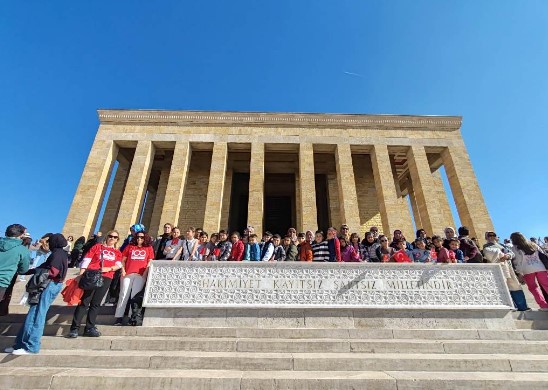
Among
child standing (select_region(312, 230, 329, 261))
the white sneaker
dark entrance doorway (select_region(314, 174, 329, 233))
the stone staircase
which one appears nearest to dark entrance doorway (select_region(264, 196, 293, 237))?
dark entrance doorway (select_region(314, 174, 329, 233))

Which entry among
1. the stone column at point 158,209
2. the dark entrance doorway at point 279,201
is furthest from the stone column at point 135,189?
the dark entrance doorway at point 279,201

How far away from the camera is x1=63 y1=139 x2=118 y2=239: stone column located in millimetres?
12836

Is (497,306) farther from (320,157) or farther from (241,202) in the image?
(241,202)

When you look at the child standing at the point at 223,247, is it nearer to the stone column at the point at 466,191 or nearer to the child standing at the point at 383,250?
the child standing at the point at 383,250

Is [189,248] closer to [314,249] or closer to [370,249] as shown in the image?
[314,249]

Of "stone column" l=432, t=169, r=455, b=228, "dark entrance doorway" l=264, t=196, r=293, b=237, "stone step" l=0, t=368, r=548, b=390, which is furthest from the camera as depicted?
"dark entrance doorway" l=264, t=196, r=293, b=237

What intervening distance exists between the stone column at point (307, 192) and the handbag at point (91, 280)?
9396mm

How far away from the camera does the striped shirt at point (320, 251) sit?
20.6 feet

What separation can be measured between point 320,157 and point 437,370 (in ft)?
47.6

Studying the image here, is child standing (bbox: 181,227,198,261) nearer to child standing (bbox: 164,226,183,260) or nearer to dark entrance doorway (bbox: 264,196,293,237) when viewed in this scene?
child standing (bbox: 164,226,183,260)

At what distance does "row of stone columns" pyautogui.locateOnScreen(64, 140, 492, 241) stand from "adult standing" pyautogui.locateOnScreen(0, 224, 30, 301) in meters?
8.63

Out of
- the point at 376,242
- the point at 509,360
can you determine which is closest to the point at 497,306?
the point at 509,360

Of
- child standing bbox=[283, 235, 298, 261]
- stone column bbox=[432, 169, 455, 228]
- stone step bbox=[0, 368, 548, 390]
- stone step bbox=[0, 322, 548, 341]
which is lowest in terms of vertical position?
stone step bbox=[0, 368, 548, 390]

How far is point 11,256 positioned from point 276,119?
1323 centimetres
